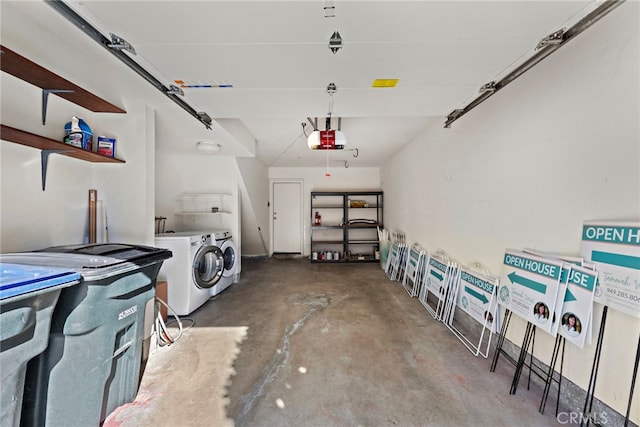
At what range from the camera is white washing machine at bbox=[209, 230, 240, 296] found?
3119mm

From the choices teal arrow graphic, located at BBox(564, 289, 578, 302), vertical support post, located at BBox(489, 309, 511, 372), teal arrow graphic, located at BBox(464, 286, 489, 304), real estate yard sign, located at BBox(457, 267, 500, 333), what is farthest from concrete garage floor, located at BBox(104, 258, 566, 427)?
teal arrow graphic, located at BBox(564, 289, 578, 302)

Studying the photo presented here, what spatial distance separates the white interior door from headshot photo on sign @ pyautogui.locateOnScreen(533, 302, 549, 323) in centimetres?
480

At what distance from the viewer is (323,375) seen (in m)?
1.65

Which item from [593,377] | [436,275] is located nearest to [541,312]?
[593,377]

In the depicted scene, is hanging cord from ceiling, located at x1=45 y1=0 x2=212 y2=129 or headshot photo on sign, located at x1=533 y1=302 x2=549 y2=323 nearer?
hanging cord from ceiling, located at x1=45 y1=0 x2=212 y2=129

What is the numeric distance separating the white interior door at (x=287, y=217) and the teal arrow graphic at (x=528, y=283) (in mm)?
4624

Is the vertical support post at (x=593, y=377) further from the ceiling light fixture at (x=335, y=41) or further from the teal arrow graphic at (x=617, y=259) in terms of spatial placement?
the ceiling light fixture at (x=335, y=41)

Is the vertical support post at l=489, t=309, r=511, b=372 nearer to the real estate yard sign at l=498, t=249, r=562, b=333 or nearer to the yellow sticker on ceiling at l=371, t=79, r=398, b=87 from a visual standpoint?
the real estate yard sign at l=498, t=249, r=562, b=333

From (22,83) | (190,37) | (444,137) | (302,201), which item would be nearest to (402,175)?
(444,137)

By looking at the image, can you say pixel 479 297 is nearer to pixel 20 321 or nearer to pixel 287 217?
pixel 20 321

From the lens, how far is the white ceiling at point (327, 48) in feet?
3.30

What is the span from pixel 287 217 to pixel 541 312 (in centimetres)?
498

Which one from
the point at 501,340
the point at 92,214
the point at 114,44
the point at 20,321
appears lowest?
the point at 501,340

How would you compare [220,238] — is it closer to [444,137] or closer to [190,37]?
[190,37]
